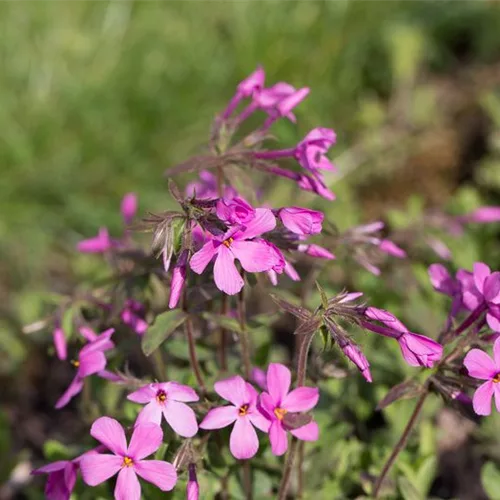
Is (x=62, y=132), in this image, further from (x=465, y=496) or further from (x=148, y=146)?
(x=465, y=496)

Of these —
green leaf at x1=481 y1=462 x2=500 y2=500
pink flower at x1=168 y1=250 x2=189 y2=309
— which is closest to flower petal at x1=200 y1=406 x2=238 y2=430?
pink flower at x1=168 y1=250 x2=189 y2=309

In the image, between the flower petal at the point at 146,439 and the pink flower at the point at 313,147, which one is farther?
the pink flower at the point at 313,147

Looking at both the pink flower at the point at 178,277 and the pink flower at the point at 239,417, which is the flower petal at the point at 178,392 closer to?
the pink flower at the point at 239,417

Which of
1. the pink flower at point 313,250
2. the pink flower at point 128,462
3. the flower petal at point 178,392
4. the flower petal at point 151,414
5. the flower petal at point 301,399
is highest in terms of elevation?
the pink flower at point 313,250

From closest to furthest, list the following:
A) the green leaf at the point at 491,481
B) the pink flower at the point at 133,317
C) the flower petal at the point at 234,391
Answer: the flower petal at the point at 234,391, the pink flower at the point at 133,317, the green leaf at the point at 491,481

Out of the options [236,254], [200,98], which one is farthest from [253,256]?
[200,98]

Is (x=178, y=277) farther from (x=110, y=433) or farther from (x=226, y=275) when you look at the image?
(x=110, y=433)

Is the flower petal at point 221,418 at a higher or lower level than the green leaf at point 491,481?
higher

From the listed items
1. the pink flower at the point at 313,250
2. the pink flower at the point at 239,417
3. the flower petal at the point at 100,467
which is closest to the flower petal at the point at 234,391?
the pink flower at the point at 239,417
